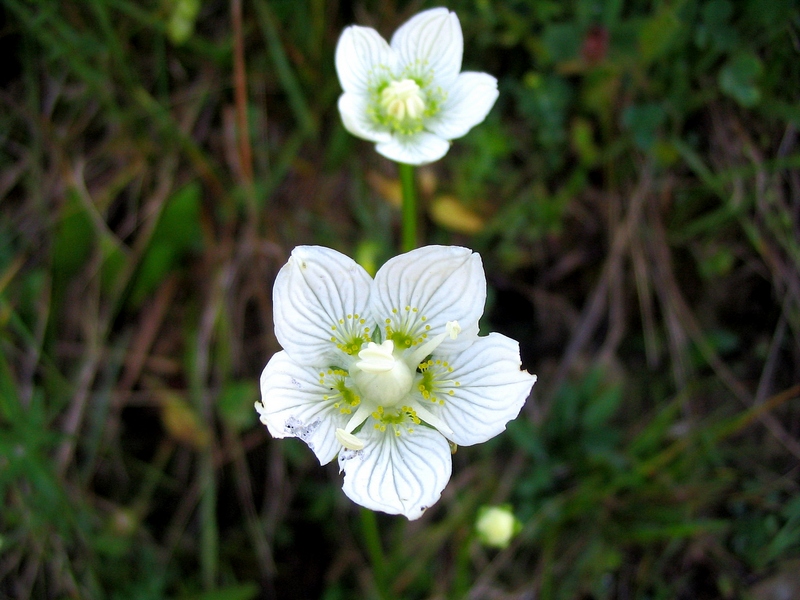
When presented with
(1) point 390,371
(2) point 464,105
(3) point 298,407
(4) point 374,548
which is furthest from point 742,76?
(4) point 374,548

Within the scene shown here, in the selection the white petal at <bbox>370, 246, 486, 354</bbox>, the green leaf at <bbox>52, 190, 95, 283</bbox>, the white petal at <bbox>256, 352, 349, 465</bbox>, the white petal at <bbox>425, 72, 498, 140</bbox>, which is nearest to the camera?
the white petal at <bbox>256, 352, 349, 465</bbox>

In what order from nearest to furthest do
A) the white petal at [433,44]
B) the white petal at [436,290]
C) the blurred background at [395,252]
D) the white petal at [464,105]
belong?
the white petal at [436,290] < the white petal at [464,105] < the white petal at [433,44] < the blurred background at [395,252]

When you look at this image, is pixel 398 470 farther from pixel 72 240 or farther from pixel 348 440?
A: pixel 72 240

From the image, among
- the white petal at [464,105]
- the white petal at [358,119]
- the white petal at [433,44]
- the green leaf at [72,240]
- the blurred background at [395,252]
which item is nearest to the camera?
the white petal at [358,119]

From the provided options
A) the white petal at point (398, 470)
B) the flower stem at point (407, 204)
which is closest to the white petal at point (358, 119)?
the flower stem at point (407, 204)

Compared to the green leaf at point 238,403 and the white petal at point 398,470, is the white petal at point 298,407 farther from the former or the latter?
the green leaf at point 238,403

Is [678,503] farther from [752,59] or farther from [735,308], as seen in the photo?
[752,59]

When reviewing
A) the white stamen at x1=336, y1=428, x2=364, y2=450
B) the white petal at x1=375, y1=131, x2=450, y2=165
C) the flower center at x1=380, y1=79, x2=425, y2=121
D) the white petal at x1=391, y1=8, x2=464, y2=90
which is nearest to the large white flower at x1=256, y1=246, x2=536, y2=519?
the white stamen at x1=336, y1=428, x2=364, y2=450

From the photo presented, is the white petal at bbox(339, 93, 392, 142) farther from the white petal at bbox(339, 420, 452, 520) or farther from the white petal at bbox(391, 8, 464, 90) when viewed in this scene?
the white petal at bbox(339, 420, 452, 520)
